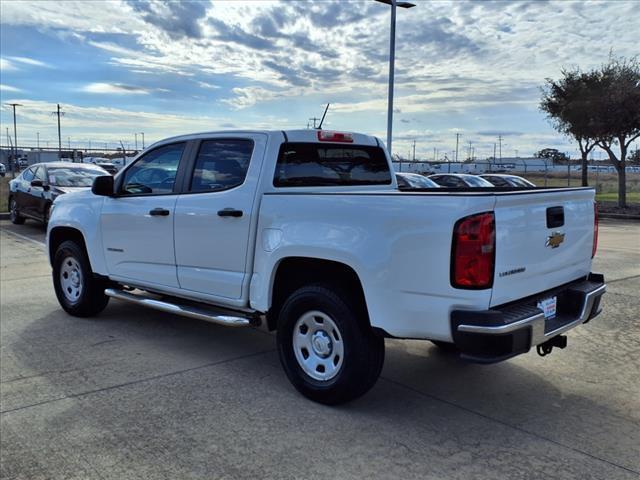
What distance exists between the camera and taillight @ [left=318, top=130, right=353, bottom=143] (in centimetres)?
499

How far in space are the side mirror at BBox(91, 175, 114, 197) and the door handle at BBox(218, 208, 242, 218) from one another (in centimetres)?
170

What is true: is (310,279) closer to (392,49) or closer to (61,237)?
(61,237)

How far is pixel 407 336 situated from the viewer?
12.0 feet

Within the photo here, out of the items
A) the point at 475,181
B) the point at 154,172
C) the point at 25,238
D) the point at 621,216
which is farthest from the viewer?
the point at 621,216

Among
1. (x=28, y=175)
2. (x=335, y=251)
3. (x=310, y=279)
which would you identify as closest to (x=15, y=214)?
(x=28, y=175)

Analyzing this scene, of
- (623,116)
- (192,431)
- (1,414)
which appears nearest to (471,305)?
(192,431)

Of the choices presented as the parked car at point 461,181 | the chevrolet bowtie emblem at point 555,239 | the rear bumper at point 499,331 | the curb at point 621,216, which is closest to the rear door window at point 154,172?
the rear bumper at point 499,331

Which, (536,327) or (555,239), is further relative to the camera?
(555,239)

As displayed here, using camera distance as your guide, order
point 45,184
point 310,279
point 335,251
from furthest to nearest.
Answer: point 45,184 < point 310,279 < point 335,251

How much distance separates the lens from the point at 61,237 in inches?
267

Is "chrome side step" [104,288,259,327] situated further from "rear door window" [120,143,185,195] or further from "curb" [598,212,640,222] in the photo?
"curb" [598,212,640,222]

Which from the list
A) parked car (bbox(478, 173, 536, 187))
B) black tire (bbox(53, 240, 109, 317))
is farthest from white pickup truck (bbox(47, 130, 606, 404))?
parked car (bbox(478, 173, 536, 187))

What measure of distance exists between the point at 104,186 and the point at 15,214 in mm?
11519

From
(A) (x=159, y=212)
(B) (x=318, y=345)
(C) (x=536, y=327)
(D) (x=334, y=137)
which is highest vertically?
(D) (x=334, y=137)
